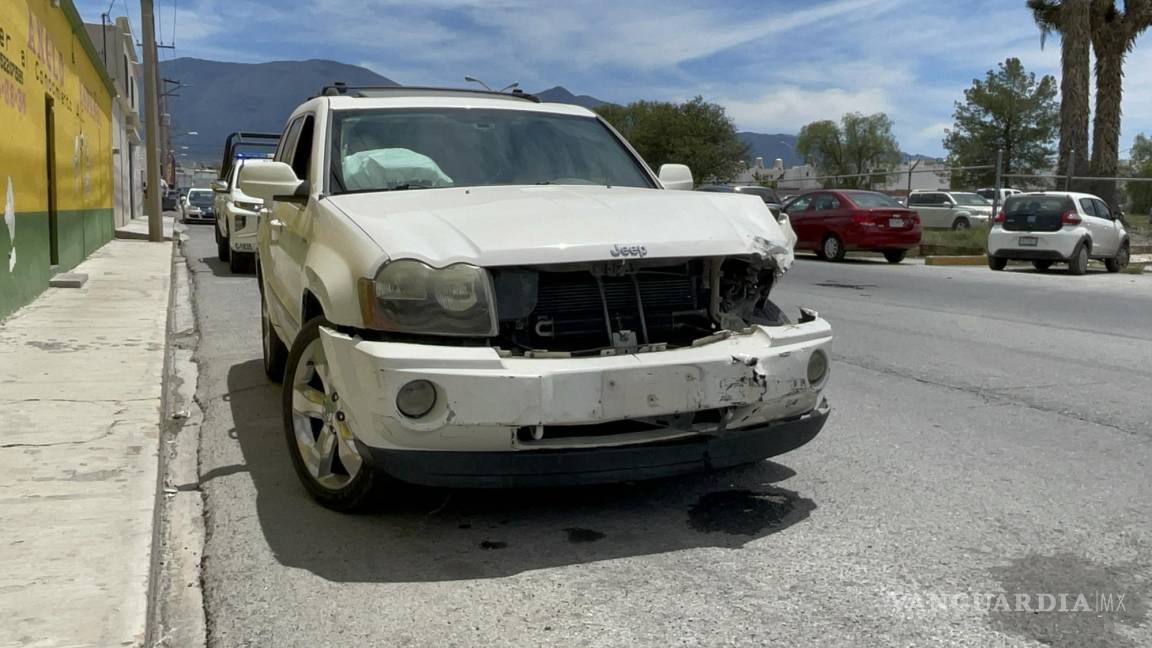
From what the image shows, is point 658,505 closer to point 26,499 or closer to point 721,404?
point 721,404

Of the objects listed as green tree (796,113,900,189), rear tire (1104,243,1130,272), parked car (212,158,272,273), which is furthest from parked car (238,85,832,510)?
green tree (796,113,900,189)

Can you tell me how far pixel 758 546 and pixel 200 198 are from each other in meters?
38.0

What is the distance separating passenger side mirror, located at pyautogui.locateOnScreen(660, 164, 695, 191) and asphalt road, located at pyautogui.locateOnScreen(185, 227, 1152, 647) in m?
1.59

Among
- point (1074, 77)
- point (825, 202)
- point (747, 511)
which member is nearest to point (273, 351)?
point (747, 511)

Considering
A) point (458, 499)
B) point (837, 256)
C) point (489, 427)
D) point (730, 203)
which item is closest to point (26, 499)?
point (458, 499)

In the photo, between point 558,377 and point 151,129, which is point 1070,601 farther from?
point 151,129

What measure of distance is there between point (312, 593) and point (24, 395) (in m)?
3.34

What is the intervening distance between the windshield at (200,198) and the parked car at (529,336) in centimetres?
3587

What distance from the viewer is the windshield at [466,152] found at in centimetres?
475

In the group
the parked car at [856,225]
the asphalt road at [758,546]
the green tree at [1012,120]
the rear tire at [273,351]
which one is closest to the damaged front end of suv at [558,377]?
the asphalt road at [758,546]

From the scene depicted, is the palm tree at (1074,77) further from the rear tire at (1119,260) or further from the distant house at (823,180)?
the distant house at (823,180)

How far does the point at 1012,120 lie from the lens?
217 feet

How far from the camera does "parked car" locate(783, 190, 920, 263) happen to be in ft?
66.0

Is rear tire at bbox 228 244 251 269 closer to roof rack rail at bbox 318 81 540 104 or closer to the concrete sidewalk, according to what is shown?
the concrete sidewalk
